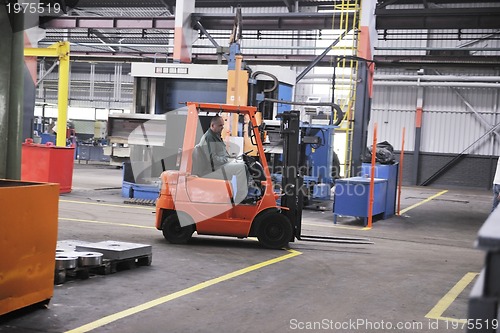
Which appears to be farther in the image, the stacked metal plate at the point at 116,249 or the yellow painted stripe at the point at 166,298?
the stacked metal plate at the point at 116,249

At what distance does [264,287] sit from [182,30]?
1309 cm

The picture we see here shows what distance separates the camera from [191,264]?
6812mm

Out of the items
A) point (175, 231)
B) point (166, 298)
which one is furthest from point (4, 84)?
point (175, 231)

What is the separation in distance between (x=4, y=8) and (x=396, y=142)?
75.7 ft

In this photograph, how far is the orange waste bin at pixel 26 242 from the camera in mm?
4254

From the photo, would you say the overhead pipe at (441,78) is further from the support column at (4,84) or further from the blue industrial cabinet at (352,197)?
the support column at (4,84)

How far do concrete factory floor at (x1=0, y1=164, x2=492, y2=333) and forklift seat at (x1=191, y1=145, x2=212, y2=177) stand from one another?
3.29ft

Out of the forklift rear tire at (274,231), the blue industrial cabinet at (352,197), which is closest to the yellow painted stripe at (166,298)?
the forklift rear tire at (274,231)

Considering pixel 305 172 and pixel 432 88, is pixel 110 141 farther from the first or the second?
pixel 432 88

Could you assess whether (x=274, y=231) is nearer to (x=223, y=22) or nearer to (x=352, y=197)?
(x=352, y=197)

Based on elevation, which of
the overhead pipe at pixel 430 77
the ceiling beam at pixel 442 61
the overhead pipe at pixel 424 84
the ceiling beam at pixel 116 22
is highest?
the ceiling beam at pixel 116 22

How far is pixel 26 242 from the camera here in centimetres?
445

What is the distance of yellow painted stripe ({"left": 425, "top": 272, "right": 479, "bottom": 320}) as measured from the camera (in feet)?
17.3

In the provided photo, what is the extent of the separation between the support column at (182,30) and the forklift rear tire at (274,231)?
10470mm
